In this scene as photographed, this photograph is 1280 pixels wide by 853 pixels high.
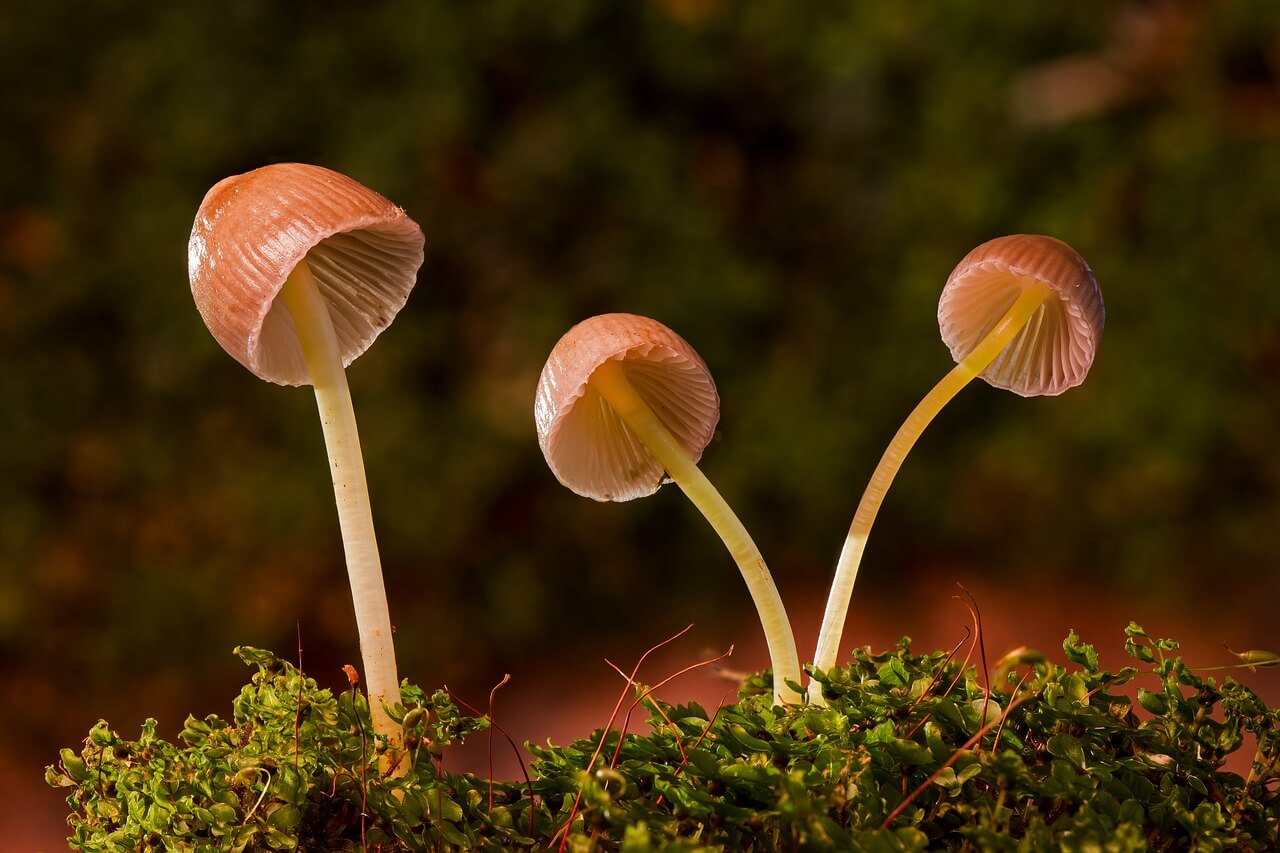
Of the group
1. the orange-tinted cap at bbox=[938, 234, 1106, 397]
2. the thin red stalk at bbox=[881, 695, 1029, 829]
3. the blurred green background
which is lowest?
the thin red stalk at bbox=[881, 695, 1029, 829]

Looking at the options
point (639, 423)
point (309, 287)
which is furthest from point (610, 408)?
point (309, 287)

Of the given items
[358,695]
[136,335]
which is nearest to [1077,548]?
[358,695]

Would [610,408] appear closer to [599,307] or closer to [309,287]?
[309,287]

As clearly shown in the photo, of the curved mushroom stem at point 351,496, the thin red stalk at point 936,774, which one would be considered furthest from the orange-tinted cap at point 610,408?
the thin red stalk at point 936,774

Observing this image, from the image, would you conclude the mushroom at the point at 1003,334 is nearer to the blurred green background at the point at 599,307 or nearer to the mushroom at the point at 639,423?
the mushroom at the point at 639,423

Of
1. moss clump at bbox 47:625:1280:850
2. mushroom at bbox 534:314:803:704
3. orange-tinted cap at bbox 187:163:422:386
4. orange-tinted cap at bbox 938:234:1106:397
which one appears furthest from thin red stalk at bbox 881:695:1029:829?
orange-tinted cap at bbox 187:163:422:386

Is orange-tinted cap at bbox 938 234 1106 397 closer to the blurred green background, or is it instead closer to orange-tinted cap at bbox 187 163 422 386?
orange-tinted cap at bbox 187 163 422 386
